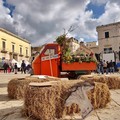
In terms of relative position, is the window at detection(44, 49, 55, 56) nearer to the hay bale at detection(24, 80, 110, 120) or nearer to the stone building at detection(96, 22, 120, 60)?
the hay bale at detection(24, 80, 110, 120)

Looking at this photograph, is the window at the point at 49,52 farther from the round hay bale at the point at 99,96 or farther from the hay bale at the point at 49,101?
the hay bale at the point at 49,101

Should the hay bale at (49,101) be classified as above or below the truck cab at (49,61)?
below

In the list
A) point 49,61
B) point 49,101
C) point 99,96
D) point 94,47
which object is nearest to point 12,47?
point 94,47

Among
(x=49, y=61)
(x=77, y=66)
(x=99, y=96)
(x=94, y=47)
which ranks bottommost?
(x=99, y=96)

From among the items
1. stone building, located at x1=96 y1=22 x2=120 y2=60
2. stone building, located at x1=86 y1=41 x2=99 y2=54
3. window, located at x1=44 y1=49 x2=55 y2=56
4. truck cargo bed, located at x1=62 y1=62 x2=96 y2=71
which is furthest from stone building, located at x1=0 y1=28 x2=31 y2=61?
truck cargo bed, located at x1=62 y1=62 x2=96 y2=71

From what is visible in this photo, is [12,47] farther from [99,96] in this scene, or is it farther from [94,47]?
[99,96]

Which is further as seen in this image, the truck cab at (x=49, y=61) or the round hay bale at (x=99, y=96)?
the truck cab at (x=49, y=61)

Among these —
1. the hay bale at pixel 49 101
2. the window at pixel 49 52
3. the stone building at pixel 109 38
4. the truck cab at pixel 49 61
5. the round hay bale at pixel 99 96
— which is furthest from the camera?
the stone building at pixel 109 38

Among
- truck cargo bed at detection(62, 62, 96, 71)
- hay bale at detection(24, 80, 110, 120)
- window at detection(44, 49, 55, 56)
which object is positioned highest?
window at detection(44, 49, 55, 56)

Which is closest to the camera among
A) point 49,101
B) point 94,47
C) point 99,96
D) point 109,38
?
point 49,101

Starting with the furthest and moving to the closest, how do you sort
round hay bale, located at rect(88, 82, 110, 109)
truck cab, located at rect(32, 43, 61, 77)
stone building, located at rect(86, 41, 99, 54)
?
stone building, located at rect(86, 41, 99, 54)
truck cab, located at rect(32, 43, 61, 77)
round hay bale, located at rect(88, 82, 110, 109)

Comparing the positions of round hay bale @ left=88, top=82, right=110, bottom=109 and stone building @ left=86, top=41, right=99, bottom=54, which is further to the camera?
stone building @ left=86, top=41, right=99, bottom=54

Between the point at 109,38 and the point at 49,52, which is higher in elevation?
the point at 109,38

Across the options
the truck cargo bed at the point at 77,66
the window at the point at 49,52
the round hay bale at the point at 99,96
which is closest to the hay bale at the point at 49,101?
the round hay bale at the point at 99,96
